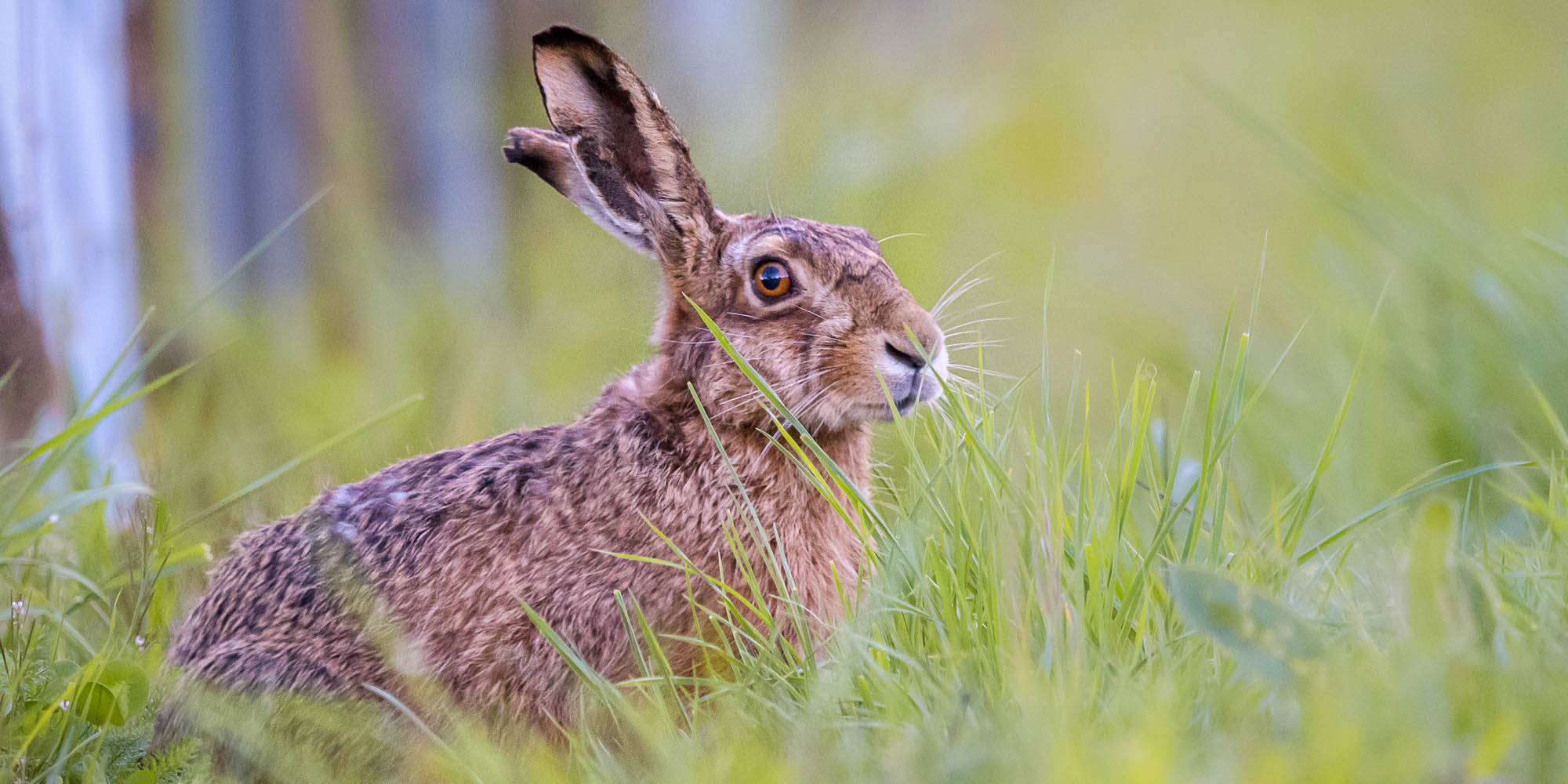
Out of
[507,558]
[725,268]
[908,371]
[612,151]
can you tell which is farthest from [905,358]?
[507,558]

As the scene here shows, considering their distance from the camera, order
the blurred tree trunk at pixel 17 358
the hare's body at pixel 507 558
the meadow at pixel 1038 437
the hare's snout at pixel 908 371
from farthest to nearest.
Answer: the blurred tree trunk at pixel 17 358 → the hare's snout at pixel 908 371 → the hare's body at pixel 507 558 → the meadow at pixel 1038 437

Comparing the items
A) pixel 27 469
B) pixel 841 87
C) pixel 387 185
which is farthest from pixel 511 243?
pixel 27 469

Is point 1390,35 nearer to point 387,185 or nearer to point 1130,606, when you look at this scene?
point 387,185

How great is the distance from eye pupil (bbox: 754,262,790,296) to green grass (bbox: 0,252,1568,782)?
12.9 inches

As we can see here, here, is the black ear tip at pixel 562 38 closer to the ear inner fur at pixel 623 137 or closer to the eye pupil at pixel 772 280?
the ear inner fur at pixel 623 137

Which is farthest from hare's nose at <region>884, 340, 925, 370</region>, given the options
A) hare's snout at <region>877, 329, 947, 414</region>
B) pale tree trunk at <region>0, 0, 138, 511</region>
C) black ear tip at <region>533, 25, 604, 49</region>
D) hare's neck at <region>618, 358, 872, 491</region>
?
pale tree trunk at <region>0, 0, 138, 511</region>

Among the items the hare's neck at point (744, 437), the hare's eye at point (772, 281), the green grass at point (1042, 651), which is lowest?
the green grass at point (1042, 651)

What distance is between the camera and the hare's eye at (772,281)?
3.06 meters

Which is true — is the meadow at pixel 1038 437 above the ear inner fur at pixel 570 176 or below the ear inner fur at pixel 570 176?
below

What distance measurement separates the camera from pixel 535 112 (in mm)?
7223

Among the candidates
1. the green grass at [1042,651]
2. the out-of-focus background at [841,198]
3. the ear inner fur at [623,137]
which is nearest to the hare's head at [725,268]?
the ear inner fur at [623,137]

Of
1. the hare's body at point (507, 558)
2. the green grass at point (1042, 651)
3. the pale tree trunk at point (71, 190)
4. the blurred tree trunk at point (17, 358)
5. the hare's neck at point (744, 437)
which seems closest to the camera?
the green grass at point (1042, 651)

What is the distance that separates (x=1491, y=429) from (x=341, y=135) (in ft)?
17.0

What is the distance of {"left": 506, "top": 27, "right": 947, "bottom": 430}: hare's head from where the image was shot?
291 cm
